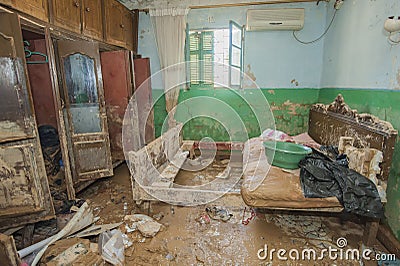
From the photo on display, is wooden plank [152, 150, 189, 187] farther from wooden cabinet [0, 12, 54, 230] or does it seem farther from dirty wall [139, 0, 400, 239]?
dirty wall [139, 0, 400, 239]

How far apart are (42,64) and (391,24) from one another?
11.2ft

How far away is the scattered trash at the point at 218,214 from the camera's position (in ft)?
6.67

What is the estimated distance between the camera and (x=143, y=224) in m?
→ 1.90

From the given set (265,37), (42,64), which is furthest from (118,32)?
(265,37)

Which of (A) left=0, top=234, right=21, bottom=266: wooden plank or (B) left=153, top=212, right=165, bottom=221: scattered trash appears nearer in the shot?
(A) left=0, top=234, right=21, bottom=266: wooden plank

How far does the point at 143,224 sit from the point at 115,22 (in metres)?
2.81

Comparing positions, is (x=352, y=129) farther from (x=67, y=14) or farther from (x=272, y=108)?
(x=67, y=14)

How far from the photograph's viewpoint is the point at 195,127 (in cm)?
385

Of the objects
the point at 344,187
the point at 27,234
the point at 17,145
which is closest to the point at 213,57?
the point at 344,187

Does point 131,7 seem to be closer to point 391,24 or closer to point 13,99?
point 13,99

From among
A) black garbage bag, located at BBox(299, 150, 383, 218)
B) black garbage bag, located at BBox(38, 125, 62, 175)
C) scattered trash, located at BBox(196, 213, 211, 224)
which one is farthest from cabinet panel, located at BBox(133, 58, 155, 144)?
black garbage bag, located at BBox(299, 150, 383, 218)

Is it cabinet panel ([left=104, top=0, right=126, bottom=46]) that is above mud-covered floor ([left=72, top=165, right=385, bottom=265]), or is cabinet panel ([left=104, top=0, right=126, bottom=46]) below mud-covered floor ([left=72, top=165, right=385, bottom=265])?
above

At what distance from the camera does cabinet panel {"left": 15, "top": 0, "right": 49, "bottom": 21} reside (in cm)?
171

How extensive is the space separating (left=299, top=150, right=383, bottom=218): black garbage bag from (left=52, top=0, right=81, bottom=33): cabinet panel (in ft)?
8.91
